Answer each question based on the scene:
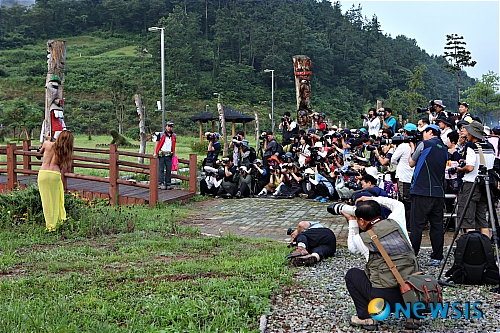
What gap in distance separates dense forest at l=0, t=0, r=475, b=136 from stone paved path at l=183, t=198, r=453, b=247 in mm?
29697

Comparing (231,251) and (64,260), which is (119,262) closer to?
(64,260)

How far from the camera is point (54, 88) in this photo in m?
12.2

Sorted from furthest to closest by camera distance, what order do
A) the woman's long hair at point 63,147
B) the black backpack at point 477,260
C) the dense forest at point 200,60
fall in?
1. the dense forest at point 200,60
2. the woman's long hair at point 63,147
3. the black backpack at point 477,260

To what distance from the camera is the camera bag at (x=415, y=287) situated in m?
4.02

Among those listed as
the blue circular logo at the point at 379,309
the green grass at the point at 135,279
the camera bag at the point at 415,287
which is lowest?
the green grass at the point at 135,279

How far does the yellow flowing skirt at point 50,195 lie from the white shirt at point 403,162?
546cm

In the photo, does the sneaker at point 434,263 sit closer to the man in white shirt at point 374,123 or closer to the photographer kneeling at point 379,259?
the photographer kneeling at point 379,259

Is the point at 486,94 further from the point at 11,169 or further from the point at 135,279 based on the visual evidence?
the point at 135,279

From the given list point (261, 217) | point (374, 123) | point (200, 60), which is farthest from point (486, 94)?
point (200, 60)

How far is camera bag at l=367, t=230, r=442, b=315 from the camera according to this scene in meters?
4.02

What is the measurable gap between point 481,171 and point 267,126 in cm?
4727

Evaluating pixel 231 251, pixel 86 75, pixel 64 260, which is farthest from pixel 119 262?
pixel 86 75

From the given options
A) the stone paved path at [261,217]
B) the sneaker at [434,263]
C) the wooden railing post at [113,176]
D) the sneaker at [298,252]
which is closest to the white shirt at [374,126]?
the stone paved path at [261,217]

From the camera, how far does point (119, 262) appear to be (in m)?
6.61
